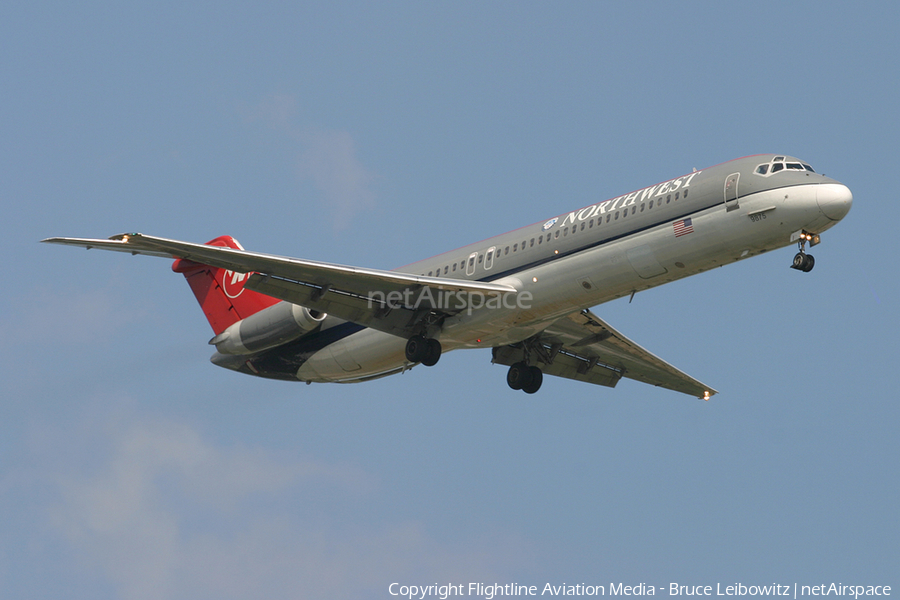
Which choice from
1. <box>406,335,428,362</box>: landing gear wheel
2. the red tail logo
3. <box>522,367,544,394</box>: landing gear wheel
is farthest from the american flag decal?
the red tail logo

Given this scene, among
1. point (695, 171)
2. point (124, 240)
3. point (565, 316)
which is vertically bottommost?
point (124, 240)

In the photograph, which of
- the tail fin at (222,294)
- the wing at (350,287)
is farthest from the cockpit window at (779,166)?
the tail fin at (222,294)

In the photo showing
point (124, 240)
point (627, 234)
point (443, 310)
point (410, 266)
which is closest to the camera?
point (124, 240)

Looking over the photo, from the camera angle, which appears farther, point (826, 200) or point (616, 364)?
point (616, 364)

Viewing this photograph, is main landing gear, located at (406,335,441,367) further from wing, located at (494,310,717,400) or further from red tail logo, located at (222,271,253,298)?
red tail logo, located at (222,271,253,298)

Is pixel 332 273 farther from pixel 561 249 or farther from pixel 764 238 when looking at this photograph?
pixel 764 238

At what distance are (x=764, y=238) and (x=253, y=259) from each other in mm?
13910


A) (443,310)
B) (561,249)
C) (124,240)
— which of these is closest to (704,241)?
(561,249)

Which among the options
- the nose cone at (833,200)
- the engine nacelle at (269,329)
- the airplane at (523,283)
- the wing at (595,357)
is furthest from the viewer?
the wing at (595,357)

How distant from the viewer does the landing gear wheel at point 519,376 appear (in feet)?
126

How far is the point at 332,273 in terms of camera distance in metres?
32.9

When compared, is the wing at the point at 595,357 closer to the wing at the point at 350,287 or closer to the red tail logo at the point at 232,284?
the wing at the point at 350,287

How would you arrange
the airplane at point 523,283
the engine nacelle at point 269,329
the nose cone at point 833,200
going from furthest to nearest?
the engine nacelle at point 269,329
the airplane at point 523,283
the nose cone at point 833,200

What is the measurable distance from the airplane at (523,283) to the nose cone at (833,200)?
32 millimetres
